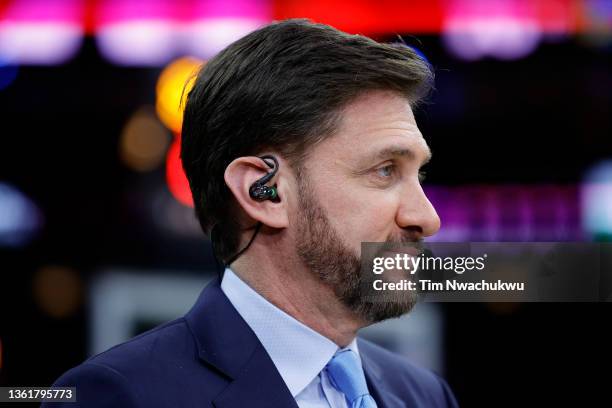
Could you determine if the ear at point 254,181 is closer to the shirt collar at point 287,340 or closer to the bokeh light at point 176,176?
the shirt collar at point 287,340

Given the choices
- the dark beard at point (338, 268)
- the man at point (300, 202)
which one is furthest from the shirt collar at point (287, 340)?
the dark beard at point (338, 268)

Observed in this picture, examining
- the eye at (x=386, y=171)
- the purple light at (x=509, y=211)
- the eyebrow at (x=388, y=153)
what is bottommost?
the purple light at (x=509, y=211)

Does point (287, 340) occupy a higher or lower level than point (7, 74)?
lower

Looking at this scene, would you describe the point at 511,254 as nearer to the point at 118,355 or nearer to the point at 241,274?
the point at 241,274

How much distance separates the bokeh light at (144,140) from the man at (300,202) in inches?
154

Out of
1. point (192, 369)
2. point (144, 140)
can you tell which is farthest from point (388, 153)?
point (144, 140)

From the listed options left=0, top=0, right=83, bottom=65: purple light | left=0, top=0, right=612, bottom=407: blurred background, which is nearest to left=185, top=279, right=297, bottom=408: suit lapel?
left=0, top=0, right=612, bottom=407: blurred background

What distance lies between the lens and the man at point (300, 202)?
1.79 m

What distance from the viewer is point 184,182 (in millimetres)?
5625

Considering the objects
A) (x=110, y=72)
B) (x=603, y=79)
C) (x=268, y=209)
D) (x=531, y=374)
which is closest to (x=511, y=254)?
(x=268, y=209)

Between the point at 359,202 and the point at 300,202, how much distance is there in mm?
134

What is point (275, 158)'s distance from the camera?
6.15 feet

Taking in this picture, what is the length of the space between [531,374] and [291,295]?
3.41 meters

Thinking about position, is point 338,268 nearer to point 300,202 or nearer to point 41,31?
point 300,202
